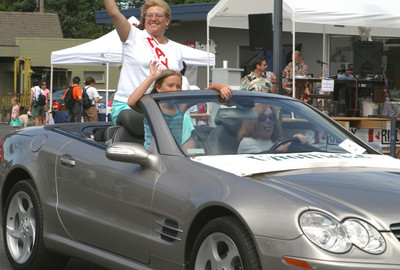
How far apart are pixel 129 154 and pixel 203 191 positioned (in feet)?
1.98

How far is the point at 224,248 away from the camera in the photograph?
4.14 metres

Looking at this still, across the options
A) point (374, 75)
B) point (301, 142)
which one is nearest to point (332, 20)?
point (374, 75)

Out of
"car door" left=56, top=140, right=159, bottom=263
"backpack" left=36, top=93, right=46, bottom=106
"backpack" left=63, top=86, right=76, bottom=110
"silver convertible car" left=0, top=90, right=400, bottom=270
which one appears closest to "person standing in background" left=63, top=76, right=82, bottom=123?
"backpack" left=63, top=86, right=76, bottom=110

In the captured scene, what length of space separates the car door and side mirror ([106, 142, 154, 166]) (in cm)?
9

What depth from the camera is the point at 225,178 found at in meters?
4.29

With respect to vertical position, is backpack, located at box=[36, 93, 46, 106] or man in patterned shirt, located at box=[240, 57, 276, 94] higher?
man in patterned shirt, located at box=[240, 57, 276, 94]

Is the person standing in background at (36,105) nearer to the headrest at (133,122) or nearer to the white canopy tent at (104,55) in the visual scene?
the white canopy tent at (104,55)

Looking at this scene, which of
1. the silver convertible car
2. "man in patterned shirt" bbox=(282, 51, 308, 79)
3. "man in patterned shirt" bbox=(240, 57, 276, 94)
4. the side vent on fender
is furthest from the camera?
"man in patterned shirt" bbox=(282, 51, 308, 79)

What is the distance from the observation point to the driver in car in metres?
4.93

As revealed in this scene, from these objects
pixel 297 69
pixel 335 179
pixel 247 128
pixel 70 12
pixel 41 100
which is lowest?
pixel 41 100

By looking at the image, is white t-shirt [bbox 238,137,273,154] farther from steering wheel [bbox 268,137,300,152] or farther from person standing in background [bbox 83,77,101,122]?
person standing in background [bbox 83,77,101,122]

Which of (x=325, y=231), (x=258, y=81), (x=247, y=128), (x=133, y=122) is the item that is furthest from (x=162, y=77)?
(x=258, y=81)

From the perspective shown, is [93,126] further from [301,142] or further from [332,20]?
[332,20]

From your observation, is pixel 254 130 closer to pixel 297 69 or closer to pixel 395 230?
pixel 395 230
